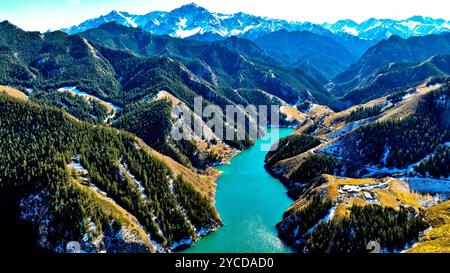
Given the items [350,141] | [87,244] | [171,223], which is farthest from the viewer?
[350,141]

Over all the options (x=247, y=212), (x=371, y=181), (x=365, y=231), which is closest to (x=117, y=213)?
(x=247, y=212)

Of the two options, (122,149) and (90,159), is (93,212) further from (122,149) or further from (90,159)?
(122,149)

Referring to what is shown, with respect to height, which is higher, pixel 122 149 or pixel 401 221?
pixel 122 149

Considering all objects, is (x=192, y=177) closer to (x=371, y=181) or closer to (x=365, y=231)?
(x=371, y=181)

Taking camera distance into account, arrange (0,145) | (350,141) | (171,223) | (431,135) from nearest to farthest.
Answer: (171,223), (0,145), (431,135), (350,141)

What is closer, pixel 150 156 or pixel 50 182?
pixel 50 182

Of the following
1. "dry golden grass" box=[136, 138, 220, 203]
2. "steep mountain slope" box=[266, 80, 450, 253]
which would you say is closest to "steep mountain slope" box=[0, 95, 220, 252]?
"dry golden grass" box=[136, 138, 220, 203]

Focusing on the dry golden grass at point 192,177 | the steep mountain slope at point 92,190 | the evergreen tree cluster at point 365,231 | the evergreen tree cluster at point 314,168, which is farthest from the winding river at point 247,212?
the evergreen tree cluster at point 365,231

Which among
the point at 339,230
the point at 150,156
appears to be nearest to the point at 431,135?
the point at 339,230
